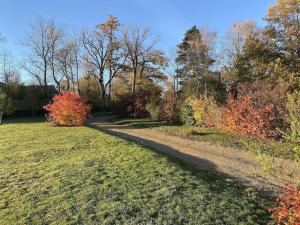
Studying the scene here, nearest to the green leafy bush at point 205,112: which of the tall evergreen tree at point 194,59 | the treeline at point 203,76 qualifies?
the treeline at point 203,76

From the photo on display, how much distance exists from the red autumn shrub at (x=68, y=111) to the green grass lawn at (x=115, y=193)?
11322 mm

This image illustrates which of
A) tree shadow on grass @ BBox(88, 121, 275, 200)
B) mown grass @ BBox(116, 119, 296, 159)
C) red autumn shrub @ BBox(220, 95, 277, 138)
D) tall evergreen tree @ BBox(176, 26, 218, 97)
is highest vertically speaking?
tall evergreen tree @ BBox(176, 26, 218, 97)

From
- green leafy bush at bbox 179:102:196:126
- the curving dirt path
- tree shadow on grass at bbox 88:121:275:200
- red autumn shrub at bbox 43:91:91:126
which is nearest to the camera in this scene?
tree shadow on grass at bbox 88:121:275:200

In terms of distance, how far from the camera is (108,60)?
142 feet

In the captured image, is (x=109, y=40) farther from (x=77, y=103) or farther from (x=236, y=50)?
(x=77, y=103)

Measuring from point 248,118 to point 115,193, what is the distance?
416 inches

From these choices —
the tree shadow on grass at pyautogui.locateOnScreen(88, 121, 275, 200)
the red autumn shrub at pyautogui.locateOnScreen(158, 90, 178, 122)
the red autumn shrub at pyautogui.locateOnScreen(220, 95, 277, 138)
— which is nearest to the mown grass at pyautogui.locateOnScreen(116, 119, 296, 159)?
the red autumn shrub at pyautogui.locateOnScreen(220, 95, 277, 138)

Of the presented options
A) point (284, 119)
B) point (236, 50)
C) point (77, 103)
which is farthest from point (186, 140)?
point (236, 50)

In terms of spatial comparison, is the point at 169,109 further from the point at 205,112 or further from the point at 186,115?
the point at 205,112

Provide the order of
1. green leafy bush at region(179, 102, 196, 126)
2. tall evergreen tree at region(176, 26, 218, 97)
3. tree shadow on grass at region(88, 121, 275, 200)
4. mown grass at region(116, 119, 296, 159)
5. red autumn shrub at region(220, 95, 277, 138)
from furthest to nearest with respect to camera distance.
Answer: tall evergreen tree at region(176, 26, 218, 97) < green leafy bush at region(179, 102, 196, 126) < red autumn shrub at region(220, 95, 277, 138) < mown grass at region(116, 119, 296, 159) < tree shadow on grass at region(88, 121, 275, 200)

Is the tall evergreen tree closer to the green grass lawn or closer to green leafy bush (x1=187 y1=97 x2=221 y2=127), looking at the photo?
green leafy bush (x1=187 y1=97 x2=221 y2=127)

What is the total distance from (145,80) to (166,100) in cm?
1892

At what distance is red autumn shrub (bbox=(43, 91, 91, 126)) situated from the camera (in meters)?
21.8

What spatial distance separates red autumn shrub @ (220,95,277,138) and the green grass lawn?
22.2ft
